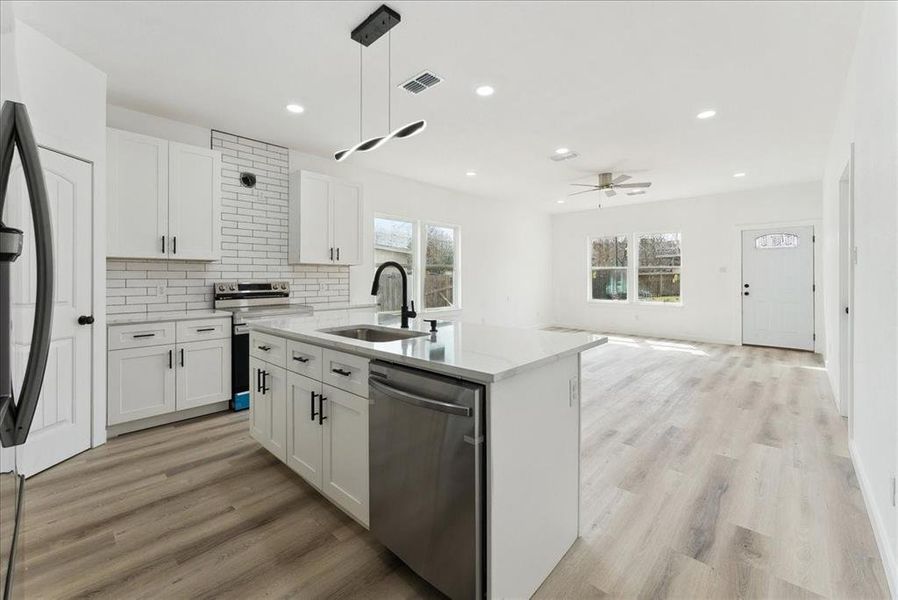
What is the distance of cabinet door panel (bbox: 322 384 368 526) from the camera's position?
1851 mm

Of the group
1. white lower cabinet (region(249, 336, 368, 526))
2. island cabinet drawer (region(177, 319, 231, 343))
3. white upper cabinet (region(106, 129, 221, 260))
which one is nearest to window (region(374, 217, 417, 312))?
island cabinet drawer (region(177, 319, 231, 343))

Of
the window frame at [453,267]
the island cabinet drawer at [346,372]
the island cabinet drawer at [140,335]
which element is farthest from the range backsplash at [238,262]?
the island cabinet drawer at [346,372]

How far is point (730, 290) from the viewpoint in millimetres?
7137

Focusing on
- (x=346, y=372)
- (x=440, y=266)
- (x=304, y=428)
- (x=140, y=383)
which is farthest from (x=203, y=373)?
(x=440, y=266)

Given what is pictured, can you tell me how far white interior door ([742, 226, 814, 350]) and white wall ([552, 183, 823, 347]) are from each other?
0.13 metres

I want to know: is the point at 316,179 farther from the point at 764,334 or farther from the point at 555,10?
the point at 764,334

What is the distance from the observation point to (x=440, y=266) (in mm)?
6883

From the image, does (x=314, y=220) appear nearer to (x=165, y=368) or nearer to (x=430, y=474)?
(x=165, y=368)

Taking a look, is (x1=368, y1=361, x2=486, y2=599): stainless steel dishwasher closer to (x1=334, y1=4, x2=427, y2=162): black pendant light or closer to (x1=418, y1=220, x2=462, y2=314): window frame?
(x1=334, y1=4, x2=427, y2=162): black pendant light

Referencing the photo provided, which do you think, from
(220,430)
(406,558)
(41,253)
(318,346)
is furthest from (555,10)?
(220,430)

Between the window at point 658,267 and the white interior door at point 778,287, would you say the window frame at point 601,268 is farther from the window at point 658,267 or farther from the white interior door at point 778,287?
the white interior door at point 778,287

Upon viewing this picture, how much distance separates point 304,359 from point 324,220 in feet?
9.41

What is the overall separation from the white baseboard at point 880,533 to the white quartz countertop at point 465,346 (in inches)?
53.5

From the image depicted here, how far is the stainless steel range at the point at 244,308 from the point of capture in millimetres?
3760
